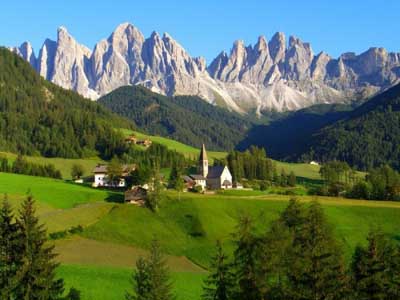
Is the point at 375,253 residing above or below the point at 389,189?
below

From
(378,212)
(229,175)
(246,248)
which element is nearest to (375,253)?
(246,248)

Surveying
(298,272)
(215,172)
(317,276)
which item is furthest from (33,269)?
(215,172)

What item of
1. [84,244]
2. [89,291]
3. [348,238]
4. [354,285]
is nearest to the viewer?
[354,285]

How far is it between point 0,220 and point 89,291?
19.6 m

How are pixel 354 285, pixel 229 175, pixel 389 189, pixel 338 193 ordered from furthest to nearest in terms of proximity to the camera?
pixel 229 175 < pixel 338 193 < pixel 389 189 < pixel 354 285

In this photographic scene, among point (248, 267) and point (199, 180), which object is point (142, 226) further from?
point (199, 180)

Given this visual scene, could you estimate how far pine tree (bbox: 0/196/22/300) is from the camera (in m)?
42.1

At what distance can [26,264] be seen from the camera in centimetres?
4166

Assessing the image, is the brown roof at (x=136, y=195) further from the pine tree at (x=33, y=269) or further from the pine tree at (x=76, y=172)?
the pine tree at (x=33, y=269)

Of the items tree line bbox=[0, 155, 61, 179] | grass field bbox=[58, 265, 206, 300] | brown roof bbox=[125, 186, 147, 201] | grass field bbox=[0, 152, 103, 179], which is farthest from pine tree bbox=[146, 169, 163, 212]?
grass field bbox=[0, 152, 103, 179]

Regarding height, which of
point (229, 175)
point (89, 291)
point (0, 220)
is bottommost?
point (89, 291)

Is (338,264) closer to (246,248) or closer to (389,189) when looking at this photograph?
(246,248)

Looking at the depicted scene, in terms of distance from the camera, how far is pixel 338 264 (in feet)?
132

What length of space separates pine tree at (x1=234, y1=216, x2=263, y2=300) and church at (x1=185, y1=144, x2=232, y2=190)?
→ 112m
